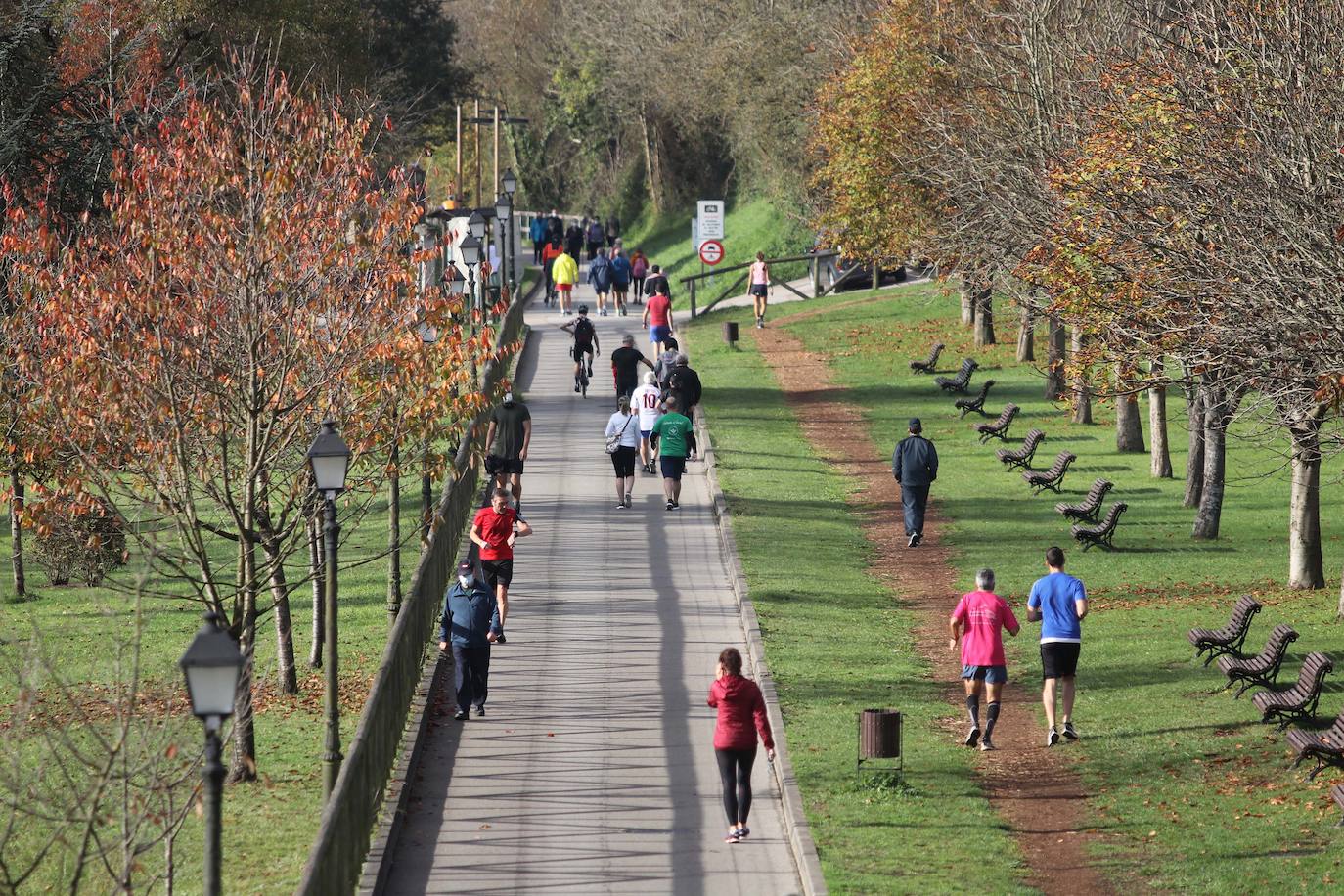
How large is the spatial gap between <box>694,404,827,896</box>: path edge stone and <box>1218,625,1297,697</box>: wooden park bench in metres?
4.12

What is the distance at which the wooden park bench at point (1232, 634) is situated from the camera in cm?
1702

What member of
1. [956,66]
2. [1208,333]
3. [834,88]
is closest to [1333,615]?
[1208,333]

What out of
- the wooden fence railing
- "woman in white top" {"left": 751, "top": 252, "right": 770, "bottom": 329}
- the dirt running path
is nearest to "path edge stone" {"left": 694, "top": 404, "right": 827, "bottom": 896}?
the dirt running path

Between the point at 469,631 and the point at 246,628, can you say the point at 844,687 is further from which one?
the point at 246,628

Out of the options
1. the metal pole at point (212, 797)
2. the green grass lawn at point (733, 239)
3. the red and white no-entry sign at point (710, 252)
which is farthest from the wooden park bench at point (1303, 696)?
the green grass lawn at point (733, 239)

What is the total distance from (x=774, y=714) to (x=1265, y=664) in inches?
174

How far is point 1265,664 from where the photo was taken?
1609 cm

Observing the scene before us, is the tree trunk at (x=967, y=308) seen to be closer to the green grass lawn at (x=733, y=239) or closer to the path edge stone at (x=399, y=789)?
the green grass lawn at (x=733, y=239)

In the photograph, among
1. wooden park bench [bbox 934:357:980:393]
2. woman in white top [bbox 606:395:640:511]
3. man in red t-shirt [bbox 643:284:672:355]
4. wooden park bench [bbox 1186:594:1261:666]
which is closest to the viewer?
wooden park bench [bbox 1186:594:1261:666]

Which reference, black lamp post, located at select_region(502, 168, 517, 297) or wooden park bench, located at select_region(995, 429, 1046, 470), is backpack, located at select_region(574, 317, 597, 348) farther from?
black lamp post, located at select_region(502, 168, 517, 297)

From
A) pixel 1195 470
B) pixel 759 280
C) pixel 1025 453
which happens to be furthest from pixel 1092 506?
pixel 759 280

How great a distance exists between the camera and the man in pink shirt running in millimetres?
14977

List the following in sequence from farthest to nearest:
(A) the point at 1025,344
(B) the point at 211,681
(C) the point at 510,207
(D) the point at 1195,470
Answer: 1. (C) the point at 510,207
2. (A) the point at 1025,344
3. (D) the point at 1195,470
4. (B) the point at 211,681

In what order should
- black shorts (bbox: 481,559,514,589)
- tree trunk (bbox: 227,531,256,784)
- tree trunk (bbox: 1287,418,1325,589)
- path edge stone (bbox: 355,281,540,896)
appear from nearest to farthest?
path edge stone (bbox: 355,281,540,896), tree trunk (bbox: 227,531,256,784), black shorts (bbox: 481,559,514,589), tree trunk (bbox: 1287,418,1325,589)
